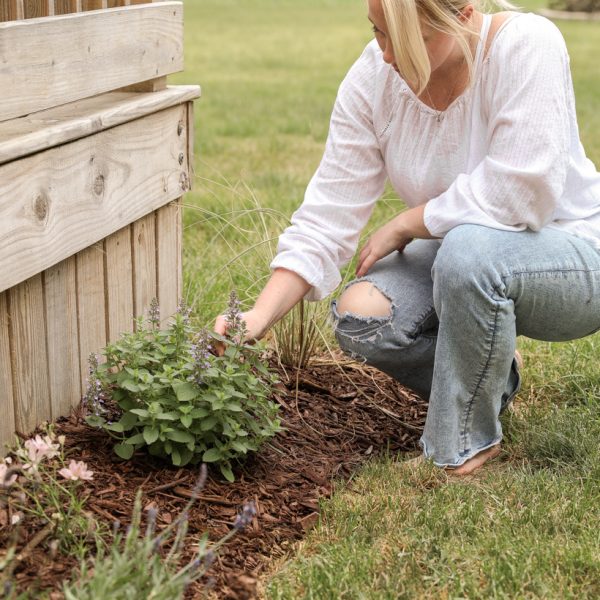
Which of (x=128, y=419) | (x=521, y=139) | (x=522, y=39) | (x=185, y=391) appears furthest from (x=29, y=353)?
(x=522, y=39)

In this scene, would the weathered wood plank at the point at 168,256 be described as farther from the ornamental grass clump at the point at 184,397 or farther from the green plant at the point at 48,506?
the green plant at the point at 48,506

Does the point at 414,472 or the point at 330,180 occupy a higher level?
the point at 330,180

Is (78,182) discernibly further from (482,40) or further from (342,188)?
(482,40)

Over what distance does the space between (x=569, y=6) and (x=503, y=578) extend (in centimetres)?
2213

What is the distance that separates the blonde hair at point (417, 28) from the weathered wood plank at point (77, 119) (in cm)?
77

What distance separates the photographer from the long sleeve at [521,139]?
254cm

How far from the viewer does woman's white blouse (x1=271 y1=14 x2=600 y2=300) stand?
100 inches

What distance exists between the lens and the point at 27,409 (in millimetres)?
2500

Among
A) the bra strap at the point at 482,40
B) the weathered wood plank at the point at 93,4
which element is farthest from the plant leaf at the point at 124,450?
the bra strap at the point at 482,40

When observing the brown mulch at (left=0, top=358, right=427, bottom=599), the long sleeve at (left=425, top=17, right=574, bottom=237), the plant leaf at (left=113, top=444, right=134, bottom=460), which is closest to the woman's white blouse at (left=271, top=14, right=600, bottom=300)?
the long sleeve at (left=425, top=17, right=574, bottom=237)

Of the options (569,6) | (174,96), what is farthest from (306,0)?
(174,96)

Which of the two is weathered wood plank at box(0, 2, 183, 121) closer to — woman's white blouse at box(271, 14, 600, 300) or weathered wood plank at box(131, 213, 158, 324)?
weathered wood plank at box(131, 213, 158, 324)

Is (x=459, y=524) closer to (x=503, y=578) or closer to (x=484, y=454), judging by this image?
(x=503, y=578)

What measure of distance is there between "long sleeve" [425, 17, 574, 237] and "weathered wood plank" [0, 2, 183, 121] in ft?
3.20
